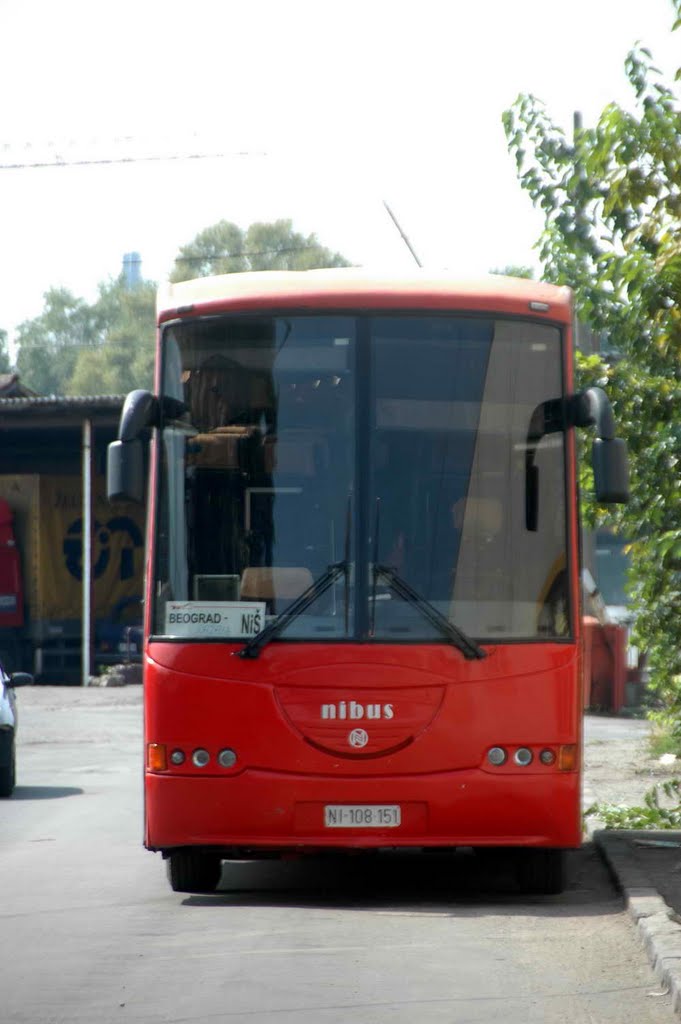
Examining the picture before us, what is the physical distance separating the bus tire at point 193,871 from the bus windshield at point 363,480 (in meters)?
1.33

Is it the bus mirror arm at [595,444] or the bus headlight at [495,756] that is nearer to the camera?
the bus headlight at [495,756]

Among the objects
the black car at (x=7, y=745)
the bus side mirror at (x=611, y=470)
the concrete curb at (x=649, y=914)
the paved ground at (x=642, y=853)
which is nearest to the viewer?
→ the concrete curb at (x=649, y=914)

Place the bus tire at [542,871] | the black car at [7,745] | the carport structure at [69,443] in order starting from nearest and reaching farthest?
the bus tire at [542,871]
the black car at [7,745]
the carport structure at [69,443]

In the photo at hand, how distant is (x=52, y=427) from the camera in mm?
35844

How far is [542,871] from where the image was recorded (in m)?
10.1

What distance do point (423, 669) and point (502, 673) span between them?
41 cm

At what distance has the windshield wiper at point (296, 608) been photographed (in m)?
9.60

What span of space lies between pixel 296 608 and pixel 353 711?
63cm

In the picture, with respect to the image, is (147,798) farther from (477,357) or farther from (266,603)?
(477,357)

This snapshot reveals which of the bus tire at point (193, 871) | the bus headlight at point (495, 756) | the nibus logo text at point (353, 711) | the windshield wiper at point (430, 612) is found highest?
the windshield wiper at point (430, 612)

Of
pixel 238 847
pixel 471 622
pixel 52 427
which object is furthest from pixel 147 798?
pixel 52 427

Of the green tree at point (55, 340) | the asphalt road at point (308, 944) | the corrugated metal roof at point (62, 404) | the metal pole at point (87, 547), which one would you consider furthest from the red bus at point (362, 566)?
the green tree at point (55, 340)

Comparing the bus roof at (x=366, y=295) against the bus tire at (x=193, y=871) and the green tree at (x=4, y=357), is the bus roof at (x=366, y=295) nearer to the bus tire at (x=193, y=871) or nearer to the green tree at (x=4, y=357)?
the bus tire at (x=193, y=871)

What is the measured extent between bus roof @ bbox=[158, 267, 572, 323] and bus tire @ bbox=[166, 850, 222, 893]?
9.76 feet
